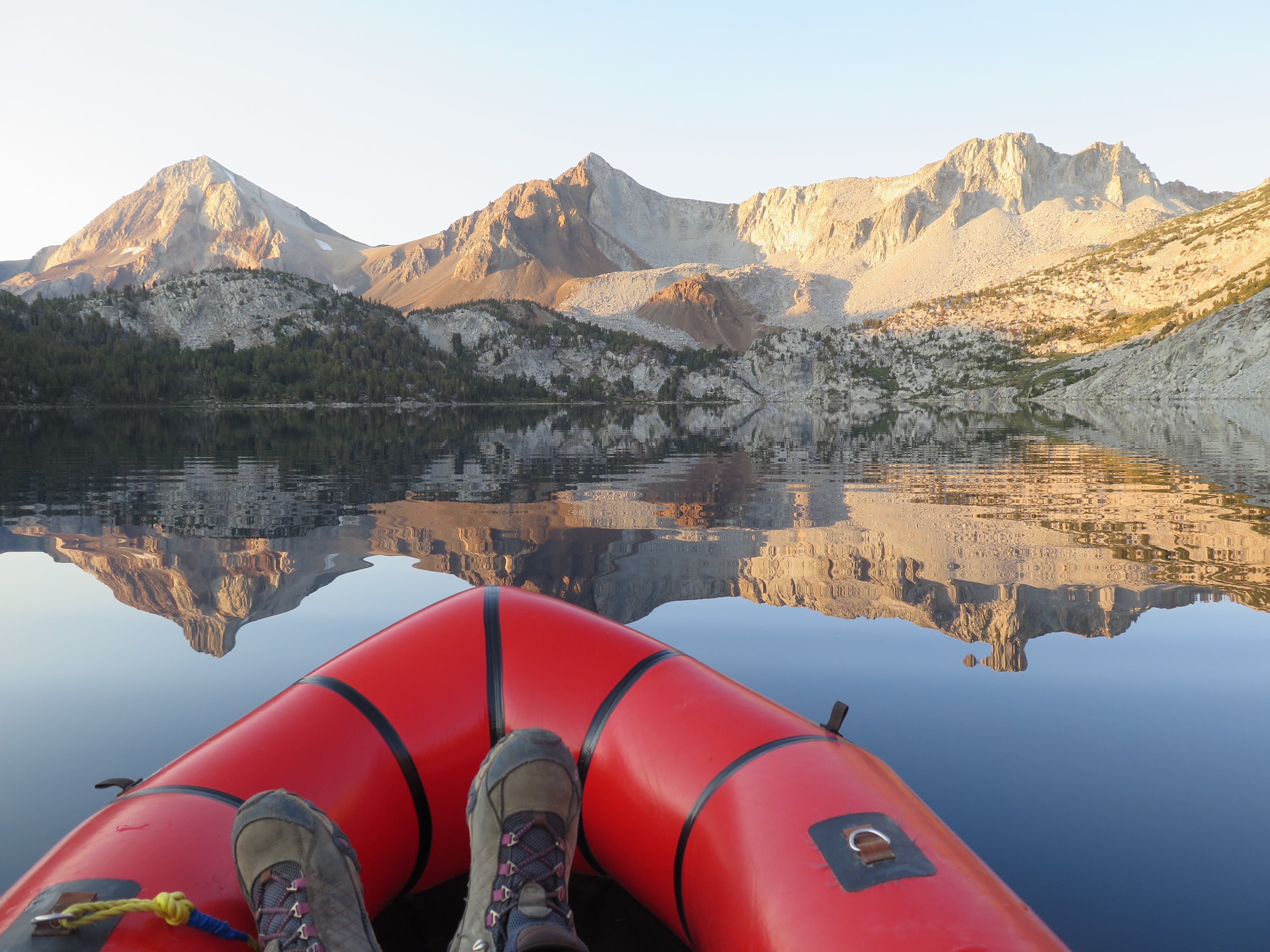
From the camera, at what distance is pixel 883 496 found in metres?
15.5

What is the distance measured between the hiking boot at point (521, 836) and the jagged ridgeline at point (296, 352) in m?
116

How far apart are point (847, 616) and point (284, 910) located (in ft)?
20.1

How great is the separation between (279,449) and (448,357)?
132m

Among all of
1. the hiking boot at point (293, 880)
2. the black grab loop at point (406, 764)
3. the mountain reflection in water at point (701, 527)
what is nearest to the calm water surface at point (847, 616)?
the mountain reflection in water at point (701, 527)

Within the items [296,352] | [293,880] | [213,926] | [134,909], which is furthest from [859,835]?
[296,352]

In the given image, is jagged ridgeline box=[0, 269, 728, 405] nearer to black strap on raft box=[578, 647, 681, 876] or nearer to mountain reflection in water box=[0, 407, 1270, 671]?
mountain reflection in water box=[0, 407, 1270, 671]

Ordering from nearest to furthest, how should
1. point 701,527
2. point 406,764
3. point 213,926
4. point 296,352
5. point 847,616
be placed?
point 213,926, point 406,764, point 847,616, point 701,527, point 296,352

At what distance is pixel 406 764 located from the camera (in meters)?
3.22

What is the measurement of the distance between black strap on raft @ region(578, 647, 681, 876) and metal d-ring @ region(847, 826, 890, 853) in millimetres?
1276

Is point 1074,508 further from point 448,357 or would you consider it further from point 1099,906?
point 448,357

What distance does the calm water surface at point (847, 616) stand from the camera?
391 centimetres

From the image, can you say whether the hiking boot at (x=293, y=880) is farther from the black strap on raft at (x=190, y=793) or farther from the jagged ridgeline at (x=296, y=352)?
the jagged ridgeline at (x=296, y=352)

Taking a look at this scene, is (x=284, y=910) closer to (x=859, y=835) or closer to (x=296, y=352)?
(x=859, y=835)

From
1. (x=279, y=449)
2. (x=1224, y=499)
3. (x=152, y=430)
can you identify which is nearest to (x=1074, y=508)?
(x=1224, y=499)
